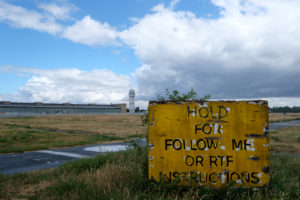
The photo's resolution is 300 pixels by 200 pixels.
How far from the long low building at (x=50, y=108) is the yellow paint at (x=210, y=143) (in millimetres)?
101198

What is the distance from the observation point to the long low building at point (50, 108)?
103062mm

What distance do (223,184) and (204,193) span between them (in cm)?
44

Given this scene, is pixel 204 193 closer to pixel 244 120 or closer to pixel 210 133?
pixel 210 133

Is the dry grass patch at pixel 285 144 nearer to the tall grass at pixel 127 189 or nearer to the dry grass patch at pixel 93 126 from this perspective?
the tall grass at pixel 127 189

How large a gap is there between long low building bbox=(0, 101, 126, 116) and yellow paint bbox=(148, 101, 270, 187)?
10120cm

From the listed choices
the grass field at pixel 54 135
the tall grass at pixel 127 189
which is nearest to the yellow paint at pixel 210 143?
the tall grass at pixel 127 189

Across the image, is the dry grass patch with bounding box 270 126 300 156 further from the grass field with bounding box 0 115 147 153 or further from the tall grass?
the grass field with bounding box 0 115 147 153

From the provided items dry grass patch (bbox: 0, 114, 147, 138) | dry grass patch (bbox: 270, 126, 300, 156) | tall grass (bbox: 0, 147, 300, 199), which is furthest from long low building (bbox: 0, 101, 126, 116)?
tall grass (bbox: 0, 147, 300, 199)

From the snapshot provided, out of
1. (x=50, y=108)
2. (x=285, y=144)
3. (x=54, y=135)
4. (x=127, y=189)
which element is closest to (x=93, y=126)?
(x=54, y=135)

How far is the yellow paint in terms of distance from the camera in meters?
4.77

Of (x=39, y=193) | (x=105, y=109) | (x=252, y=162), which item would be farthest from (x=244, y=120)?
(x=105, y=109)

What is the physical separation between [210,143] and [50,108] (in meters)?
125

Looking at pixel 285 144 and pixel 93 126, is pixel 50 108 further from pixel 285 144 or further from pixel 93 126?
pixel 285 144

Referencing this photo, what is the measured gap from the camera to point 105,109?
462 feet
